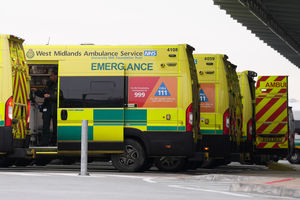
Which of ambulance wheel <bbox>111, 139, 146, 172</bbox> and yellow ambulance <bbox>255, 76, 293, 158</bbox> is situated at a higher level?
yellow ambulance <bbox>255, 76, 293, 158</bbox>

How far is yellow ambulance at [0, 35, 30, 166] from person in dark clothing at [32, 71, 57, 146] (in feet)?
4.02

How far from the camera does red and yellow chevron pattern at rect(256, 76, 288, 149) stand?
74.4 feet

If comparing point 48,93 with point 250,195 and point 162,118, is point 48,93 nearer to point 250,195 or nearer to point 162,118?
point 162,118

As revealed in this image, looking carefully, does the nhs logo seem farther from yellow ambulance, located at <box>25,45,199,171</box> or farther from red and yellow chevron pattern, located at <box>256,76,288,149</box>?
red and yellow chevron pattern, located at <box>256,76,288,149</box>

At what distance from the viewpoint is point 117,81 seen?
1684 cm

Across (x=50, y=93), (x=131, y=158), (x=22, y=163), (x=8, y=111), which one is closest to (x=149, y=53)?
(x=131, y=158)

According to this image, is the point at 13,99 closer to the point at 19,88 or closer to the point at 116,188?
the point at 19,88

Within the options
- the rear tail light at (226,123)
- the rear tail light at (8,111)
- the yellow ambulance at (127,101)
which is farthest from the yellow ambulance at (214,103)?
the rear tail light at (8,111)

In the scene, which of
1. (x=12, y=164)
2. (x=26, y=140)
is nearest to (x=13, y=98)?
(x=26, y=140)

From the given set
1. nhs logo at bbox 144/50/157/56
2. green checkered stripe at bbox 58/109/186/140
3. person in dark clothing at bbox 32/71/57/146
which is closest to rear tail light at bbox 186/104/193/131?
green checkered stripe at bbox 58/109/186/140

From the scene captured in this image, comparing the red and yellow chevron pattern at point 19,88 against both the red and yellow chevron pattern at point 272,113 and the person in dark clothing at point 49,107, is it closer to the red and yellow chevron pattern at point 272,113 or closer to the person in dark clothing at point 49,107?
the person in dark clothing at point 49,107

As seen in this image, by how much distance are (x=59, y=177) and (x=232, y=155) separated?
693 centimetres

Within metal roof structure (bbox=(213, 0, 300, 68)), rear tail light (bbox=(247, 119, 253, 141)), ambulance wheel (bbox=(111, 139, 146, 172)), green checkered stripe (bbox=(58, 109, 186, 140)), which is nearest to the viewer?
green checkered stripe (bbox=(58, 109, 186, 140))

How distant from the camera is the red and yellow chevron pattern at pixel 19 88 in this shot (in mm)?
15742
